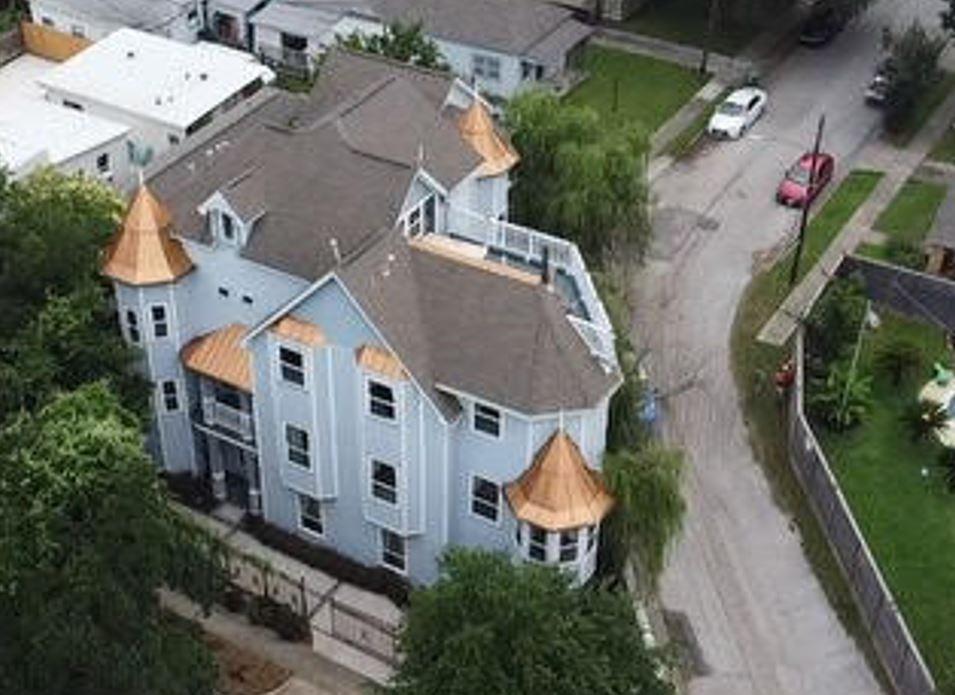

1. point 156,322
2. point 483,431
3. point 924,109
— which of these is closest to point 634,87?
point 924,109

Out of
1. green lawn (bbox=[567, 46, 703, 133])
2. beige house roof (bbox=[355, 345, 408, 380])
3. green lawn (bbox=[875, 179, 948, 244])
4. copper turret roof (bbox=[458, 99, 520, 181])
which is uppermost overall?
copper turret roof (bbox=[458, 99, 520, 181])

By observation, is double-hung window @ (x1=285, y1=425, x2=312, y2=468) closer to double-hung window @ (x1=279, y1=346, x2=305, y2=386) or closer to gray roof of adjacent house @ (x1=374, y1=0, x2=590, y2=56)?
double-hung window @ (x1=279, y1=346, x2=305, y2=386)

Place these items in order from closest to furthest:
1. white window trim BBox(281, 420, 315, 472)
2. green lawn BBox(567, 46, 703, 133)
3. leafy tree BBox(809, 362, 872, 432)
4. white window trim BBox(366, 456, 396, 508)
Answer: white window trim BBox(366, 456, 396, 508)
white window trim BBox(281, 420, 315, 472)
leafy tree BBox(809, 362, 872, 432)
green lawn BBox(567, 46, 703, 133)

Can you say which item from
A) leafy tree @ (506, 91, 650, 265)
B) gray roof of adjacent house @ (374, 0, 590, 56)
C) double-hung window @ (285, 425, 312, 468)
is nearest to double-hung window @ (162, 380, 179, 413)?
double-hung window @ (285, 425, 312, 468)

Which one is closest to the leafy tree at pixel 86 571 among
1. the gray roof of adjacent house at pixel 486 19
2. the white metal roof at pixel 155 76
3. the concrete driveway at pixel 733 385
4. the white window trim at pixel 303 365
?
the white window trim at pixel 303 365

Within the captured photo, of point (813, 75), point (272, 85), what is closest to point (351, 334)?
point (272, 85)

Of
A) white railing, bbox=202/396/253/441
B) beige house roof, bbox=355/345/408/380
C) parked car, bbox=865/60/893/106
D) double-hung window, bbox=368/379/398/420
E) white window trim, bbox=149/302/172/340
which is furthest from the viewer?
parked car, bbox=865/60/893/106

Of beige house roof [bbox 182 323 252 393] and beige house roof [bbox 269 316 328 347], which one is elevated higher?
beige house roof [bbox 269 316 328 347]
